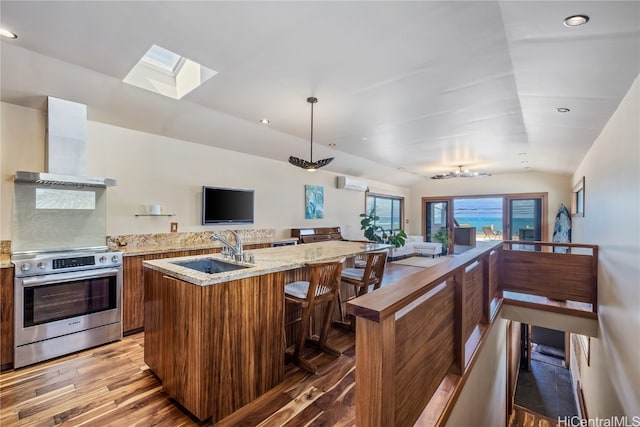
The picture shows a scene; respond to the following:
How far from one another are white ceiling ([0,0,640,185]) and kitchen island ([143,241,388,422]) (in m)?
1.76

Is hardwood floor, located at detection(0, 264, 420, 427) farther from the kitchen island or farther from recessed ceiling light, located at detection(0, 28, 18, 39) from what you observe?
recessed ceiling light, located at detection(0, 28, 18, 39)

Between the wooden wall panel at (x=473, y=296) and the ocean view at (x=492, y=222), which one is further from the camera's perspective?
the ocean view at (x=492, y=222)

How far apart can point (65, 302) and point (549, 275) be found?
228 inches

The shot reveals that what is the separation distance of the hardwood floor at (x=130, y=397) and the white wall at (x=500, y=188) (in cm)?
839

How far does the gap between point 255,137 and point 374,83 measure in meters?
2.42

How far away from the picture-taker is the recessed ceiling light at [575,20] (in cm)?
164

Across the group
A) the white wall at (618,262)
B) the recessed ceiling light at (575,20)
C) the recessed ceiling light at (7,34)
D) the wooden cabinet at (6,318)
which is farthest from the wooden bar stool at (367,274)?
the recessed ceiling light at (7,34)

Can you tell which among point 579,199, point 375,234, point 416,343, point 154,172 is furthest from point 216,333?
point 579,199

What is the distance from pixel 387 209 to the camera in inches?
388

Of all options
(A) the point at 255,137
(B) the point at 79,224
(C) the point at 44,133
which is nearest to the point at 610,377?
(A) the point at 255,137

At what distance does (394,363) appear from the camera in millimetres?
1209

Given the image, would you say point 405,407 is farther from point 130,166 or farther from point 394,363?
point 130,166

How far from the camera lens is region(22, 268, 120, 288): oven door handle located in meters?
2.61

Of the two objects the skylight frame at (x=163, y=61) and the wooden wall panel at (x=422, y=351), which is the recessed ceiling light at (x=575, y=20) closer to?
the wooden wall panel at (x=422, y=351)
